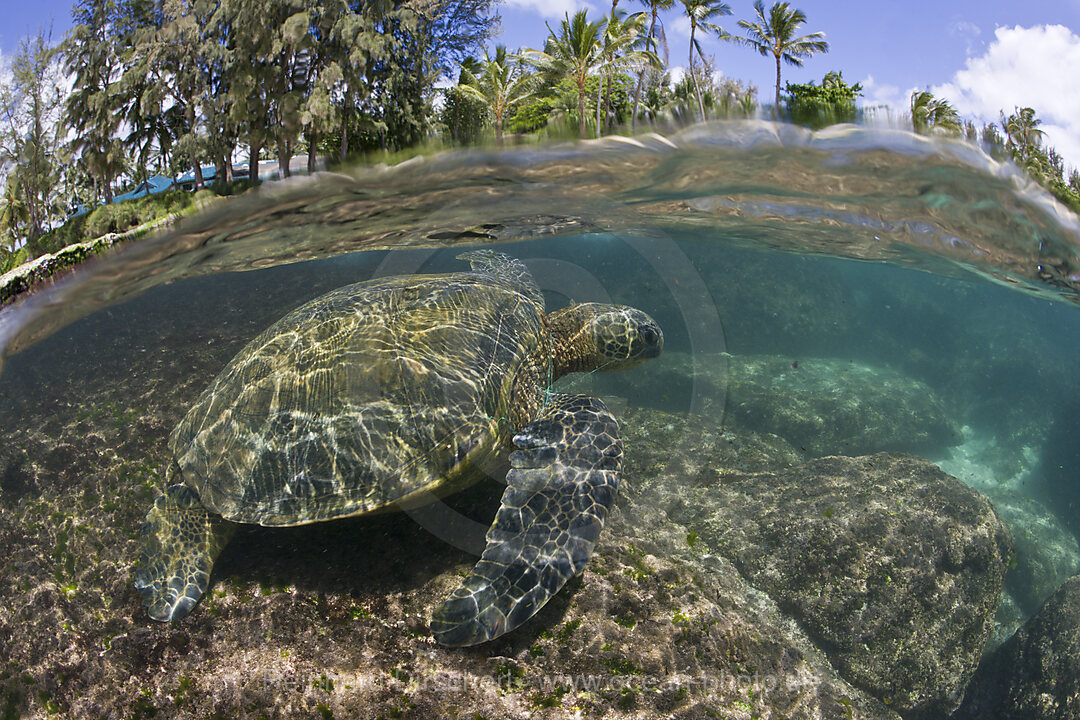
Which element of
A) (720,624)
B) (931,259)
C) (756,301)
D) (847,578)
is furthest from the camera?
(756,301)

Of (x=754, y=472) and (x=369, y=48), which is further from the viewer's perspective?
(x=369, y=48)

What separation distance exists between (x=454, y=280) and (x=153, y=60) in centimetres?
987

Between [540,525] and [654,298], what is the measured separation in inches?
633

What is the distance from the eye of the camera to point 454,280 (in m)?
5.27

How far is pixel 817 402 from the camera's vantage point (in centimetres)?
1216

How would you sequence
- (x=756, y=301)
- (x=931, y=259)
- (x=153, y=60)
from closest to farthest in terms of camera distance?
1. (x=153, y=60)
2. (x=931, y=259)
3. (x=756, y=301)

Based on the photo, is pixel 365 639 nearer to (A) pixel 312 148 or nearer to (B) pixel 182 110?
(A) pixel 312 148

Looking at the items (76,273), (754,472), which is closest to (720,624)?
(754,472)

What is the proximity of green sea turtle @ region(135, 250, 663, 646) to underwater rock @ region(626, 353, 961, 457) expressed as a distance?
7952 mm

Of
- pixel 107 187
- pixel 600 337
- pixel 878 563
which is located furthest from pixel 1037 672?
pixel 107 187

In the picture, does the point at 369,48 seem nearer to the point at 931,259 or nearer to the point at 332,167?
the point at 332,167

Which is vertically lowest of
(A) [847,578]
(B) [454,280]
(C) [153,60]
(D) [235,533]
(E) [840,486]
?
(A) [847,578]

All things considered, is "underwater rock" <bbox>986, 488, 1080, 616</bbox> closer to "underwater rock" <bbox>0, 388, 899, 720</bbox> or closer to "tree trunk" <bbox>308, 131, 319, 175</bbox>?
"underwater rock" <bbox>0, 388, 899, 720</bbox>

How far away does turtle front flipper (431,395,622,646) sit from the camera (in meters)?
3.18
